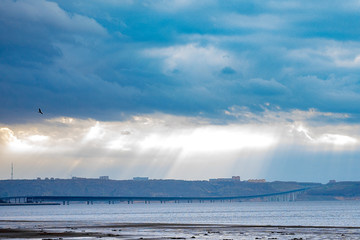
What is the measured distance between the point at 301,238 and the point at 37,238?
102 feet

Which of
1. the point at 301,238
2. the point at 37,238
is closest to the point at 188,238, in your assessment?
the point at 301,238

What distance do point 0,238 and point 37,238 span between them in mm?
4142

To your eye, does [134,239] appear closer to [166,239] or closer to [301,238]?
[166,239]

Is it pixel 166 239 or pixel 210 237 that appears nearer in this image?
pixel 166 239

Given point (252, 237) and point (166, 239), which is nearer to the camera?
point (166, 239)

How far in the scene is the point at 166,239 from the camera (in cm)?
6769

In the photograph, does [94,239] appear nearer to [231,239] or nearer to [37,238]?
[37,238]

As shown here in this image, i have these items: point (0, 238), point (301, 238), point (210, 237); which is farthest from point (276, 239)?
point (0, 238)

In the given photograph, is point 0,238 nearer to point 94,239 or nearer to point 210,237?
point 94,239

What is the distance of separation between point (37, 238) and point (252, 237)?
2585 centimetres

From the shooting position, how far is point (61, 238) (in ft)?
226

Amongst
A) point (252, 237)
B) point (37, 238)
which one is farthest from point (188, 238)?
point (37, 238)

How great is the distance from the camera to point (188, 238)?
69.8 meters

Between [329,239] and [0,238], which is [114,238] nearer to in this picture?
[0,238]
